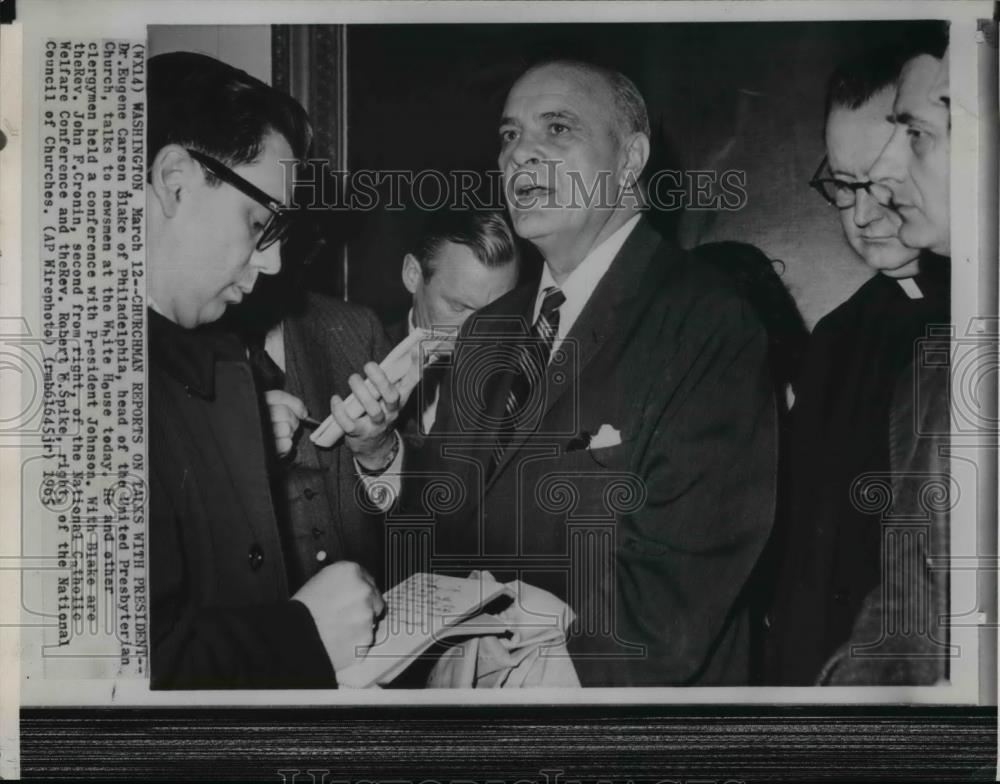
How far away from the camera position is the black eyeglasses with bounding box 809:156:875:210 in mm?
1666

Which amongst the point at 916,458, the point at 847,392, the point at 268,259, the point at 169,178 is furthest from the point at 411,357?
the point at 916,458

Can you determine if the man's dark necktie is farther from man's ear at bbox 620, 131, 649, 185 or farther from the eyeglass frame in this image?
the eyeglass frame

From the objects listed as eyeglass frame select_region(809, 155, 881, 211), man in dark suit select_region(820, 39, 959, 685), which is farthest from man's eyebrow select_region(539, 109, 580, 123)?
man in dark suit select_region(820, 39, 959, 685)

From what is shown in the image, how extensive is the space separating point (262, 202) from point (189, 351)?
33 cm

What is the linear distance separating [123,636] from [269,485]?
42 centimetres

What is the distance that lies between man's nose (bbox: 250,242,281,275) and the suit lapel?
1.69ft

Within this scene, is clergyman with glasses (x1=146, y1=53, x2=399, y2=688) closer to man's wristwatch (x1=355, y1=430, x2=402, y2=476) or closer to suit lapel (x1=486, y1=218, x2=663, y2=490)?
man's wristwatch (x1=355, y1=430, x2=402, y2=476)

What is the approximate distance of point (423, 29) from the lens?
1.66 meters

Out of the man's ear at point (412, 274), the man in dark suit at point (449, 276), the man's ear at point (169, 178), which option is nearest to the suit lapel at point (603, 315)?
the man in dark suit at point (449, 276)

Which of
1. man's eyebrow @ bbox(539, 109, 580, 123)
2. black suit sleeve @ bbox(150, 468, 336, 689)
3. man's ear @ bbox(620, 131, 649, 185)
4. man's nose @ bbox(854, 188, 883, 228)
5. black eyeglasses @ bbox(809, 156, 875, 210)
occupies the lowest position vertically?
black suit sleeve @ bbox(150, 468, 336, 689)

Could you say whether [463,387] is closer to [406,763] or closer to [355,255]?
[355,255]

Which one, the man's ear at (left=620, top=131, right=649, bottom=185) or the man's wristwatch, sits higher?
the man's ear at (left=620, top=131, right=649, bottom=185)

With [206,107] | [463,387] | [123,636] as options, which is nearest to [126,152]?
[206,107]

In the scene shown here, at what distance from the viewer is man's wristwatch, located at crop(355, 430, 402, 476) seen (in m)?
1.66
